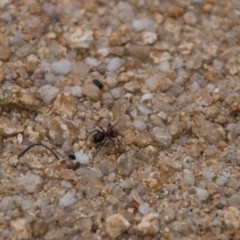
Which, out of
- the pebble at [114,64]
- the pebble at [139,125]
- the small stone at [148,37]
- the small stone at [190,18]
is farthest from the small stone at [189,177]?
the small stone at [190,18]

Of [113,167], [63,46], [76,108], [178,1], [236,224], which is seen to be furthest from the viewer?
[178,1]

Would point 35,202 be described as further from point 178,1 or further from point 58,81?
point 178,1

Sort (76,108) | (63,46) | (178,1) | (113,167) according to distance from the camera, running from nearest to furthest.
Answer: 1. (113,167)
2. (76,108)
3. (63,46)
4. (178,1)

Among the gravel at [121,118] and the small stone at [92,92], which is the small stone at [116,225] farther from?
the small stone at [92,92]

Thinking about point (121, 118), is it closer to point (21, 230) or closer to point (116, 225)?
point (116, 225)

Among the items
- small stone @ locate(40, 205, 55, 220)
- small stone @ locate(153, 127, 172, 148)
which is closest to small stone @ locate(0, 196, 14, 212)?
small stone @ locate(40, 205, 55, 220)

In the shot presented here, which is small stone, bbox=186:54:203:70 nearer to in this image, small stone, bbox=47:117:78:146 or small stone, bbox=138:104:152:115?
small stone, bbox=138:104:152:115

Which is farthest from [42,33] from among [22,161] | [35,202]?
[35,202]
